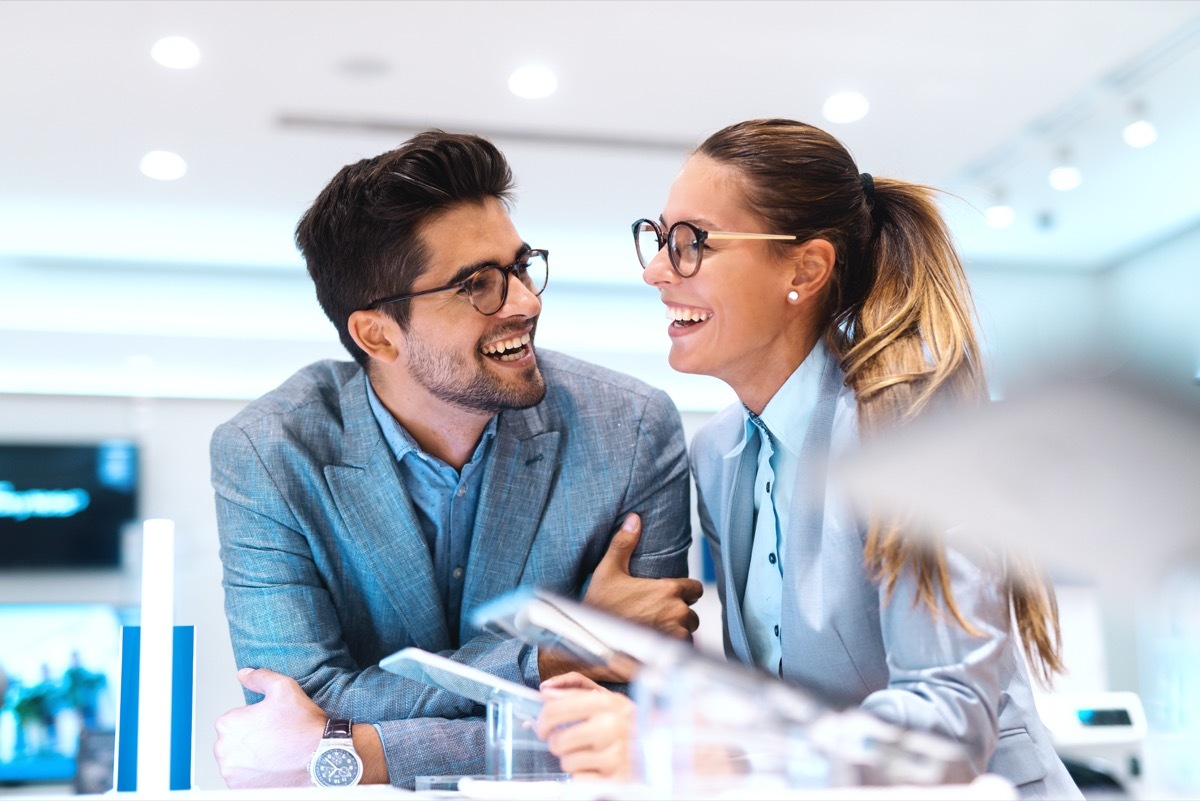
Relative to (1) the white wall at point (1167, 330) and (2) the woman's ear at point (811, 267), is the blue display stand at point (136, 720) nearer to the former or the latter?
(2) the woman's ear at point (811, 267)

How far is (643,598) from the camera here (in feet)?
6.03

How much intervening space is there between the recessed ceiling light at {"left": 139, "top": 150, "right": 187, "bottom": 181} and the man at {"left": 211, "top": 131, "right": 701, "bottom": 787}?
2.24m

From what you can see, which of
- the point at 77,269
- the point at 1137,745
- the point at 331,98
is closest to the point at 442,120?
the point at 331,98

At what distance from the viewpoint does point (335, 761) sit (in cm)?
159

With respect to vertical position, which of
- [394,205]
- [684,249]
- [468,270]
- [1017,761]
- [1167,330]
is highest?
[394,205]

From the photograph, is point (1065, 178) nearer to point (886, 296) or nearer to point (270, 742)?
point (886, 296)

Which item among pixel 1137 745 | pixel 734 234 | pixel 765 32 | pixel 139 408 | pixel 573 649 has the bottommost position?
pixel 1137 745

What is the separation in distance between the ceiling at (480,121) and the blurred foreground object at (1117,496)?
2.27 m

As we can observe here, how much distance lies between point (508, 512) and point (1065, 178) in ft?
11.4

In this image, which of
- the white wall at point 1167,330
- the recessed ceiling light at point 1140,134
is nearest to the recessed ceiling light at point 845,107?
the recessed ceiling light at point 1140,134

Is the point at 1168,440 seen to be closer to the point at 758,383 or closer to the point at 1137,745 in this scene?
the point at 758,383

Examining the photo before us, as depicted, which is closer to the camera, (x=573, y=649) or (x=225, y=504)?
(x=573, y=649)

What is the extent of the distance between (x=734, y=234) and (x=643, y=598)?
589 millimetres

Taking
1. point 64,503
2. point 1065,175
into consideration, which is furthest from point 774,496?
point 64,503
